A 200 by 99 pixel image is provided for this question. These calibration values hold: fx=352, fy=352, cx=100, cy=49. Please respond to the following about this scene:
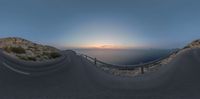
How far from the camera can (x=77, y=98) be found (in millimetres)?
12094

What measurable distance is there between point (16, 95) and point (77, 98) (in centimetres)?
219

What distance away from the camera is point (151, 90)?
48.5 ft

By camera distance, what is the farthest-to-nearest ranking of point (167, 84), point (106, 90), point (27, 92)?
point (167, 84) < point (106, 90) < point (27, 92)

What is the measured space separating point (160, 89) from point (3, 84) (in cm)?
676

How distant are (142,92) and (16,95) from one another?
196 inches

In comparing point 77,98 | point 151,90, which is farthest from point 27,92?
point 151,90

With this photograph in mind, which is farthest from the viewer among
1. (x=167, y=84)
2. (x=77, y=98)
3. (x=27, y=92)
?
(x=167, y=84)


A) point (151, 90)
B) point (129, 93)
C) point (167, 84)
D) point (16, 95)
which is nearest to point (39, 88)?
point (16, 95)

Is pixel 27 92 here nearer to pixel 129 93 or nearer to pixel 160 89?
pixel 129 93

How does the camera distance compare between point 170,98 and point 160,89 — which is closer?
point 170,98

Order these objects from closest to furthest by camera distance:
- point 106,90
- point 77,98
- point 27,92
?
point 77,98, point 27,92, point 106,90

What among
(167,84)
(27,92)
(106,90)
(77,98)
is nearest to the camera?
(77,98)

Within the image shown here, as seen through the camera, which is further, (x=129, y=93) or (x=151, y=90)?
(x=151, y=90)

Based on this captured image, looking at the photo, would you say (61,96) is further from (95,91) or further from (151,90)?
(151,90)
